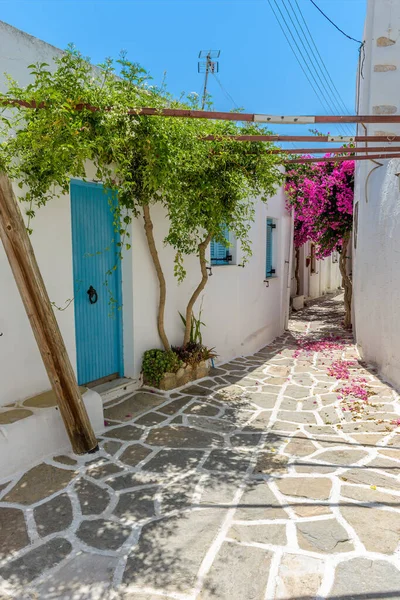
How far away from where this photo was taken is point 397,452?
13.5 feet

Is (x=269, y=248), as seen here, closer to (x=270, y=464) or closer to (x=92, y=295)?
(x=92, y=295)

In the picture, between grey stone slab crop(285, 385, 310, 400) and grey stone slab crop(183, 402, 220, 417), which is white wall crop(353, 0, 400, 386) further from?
grey stone slab crop(183, 402, 220, 417)

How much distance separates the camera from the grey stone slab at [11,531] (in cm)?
273

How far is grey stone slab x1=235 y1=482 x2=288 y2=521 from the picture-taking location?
3.09 meters

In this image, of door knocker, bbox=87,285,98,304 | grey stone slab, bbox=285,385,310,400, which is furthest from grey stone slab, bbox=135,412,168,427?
grey stone slab, bbox=285,385,310,400

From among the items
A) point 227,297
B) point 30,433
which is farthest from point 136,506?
point 227,297

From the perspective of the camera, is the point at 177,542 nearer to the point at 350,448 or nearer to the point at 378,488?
the point at 378,488

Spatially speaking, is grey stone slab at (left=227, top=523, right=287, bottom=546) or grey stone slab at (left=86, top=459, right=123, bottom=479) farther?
grey stone slab at (left=86, top=459, right=123, bottom=479)

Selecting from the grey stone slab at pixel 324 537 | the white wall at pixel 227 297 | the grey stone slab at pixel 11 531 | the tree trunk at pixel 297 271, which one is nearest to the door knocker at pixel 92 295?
the white wall at pixel 227 297

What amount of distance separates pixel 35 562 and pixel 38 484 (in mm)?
941

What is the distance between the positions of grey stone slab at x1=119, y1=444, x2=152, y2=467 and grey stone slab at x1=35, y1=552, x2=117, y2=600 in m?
1.24

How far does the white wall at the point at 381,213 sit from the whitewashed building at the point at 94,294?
233 cm

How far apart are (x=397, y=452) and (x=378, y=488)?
0.82 metres

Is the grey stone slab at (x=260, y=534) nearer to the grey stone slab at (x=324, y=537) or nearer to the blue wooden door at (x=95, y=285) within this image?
the grey stone slab at (x=324, y=537)
